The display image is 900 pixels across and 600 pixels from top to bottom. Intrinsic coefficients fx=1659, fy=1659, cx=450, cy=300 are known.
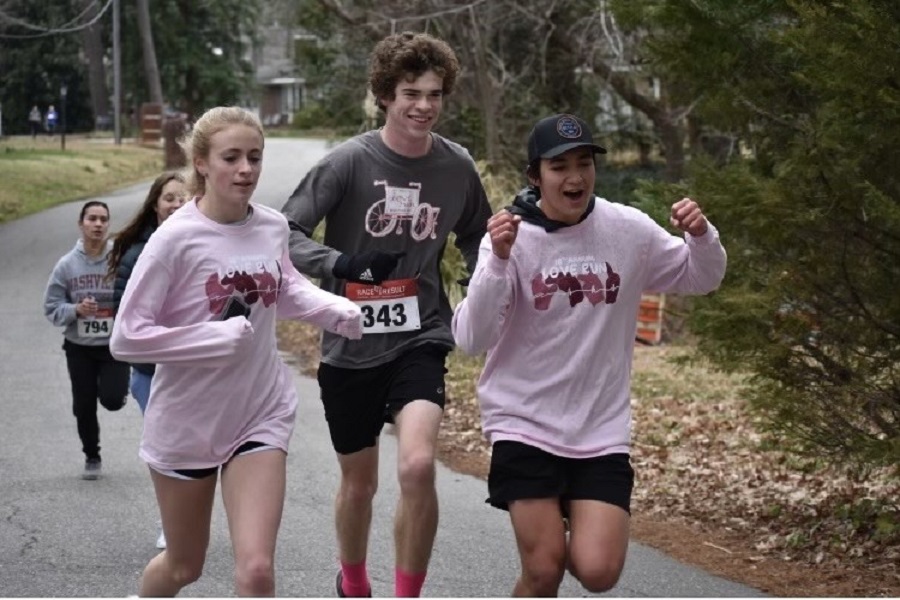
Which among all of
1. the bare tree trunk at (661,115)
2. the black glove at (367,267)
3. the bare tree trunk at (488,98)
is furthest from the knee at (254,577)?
the bare tree trunk at (661,115)

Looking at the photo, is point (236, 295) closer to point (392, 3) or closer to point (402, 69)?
point (402, 69)

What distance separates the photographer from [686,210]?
5.47m

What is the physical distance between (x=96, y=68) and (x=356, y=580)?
6717cm

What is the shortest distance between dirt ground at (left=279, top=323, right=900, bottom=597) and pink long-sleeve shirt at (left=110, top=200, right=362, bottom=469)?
344 cm

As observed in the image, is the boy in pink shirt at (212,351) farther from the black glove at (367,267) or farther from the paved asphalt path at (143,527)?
the paved asphalt path at (143,527)

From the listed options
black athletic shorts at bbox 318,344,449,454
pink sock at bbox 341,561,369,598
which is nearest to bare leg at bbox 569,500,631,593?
black athletic shorts at bbox 318,344,449,454

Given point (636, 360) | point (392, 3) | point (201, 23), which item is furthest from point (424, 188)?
point (201, 23)

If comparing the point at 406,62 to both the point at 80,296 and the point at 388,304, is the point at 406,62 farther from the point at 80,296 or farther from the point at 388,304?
the point at 80,296

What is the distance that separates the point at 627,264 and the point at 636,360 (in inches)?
491

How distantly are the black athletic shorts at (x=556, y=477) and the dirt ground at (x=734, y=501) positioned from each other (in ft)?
9.21

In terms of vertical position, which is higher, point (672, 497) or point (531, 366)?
point (531, 366)

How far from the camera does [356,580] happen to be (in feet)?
23.0

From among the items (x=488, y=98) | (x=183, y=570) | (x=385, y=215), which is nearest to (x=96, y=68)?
(x=488, y=98)

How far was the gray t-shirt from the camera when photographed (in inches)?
263
